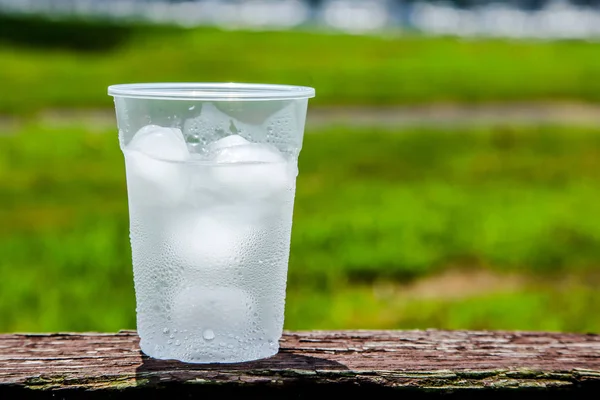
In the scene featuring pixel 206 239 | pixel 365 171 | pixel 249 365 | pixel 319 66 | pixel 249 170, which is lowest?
pixel 365 171

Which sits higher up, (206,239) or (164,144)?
(164,144)

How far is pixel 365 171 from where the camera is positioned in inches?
348

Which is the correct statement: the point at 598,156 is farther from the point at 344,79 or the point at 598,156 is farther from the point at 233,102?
the point at 233,102

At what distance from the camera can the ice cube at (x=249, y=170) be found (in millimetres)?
1724

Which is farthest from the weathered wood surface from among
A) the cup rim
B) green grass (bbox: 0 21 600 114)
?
green grass (bbox: 0 21 600 114)

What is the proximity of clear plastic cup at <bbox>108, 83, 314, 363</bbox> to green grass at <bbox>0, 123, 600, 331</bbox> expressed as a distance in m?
2.56

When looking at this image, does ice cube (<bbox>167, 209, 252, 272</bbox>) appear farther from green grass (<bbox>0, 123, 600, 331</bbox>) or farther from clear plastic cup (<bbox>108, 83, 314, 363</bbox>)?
green grass (<bbox>0, 123, 600, 331</bbox>)

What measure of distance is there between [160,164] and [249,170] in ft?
0.54

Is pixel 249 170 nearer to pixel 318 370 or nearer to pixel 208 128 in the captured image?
pixel 208 128

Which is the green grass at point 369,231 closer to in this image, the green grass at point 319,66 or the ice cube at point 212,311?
the ice cube at point 212,311

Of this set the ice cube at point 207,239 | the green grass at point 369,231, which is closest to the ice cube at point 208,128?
the ice cube at point 207,239

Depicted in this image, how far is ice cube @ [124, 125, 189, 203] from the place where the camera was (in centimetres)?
173

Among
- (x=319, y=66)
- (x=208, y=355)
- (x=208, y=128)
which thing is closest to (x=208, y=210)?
(x=208, y=128)

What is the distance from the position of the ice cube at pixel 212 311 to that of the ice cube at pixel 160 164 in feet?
0.59
